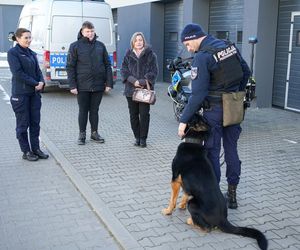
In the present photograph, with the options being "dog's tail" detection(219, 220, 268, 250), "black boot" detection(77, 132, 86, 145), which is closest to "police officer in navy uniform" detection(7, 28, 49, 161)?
"black boot" detection(77, 132, 86, 145)

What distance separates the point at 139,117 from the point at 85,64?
120 centimetres

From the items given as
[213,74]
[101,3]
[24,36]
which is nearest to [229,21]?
[101,3]

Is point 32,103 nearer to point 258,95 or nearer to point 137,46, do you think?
point 137,46

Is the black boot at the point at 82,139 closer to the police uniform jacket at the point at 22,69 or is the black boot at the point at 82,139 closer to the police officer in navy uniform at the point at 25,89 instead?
the police officer in navy uniform at the point at 25,89

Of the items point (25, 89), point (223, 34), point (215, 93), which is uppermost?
point (223, 34)

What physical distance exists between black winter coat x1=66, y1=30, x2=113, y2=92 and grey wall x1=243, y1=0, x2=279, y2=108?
4635 mm

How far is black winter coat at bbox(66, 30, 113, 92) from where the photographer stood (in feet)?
23.4

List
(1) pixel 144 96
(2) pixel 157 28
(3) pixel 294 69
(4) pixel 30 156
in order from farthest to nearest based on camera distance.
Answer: (2) pixel 157 28, (3) pixel 294 69, (1) pixel 144 96, (4) pixel 30 156

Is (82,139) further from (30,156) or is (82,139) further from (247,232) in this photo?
(247,232)

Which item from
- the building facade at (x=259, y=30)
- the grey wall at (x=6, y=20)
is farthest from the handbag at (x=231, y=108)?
the grey wall at (x=6, y=20)

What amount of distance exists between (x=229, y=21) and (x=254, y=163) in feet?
22.7

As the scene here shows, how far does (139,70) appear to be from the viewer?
6984mm

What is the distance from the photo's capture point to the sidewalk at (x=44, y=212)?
401 centimetres

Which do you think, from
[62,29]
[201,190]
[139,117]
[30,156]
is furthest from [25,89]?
[62,29]
